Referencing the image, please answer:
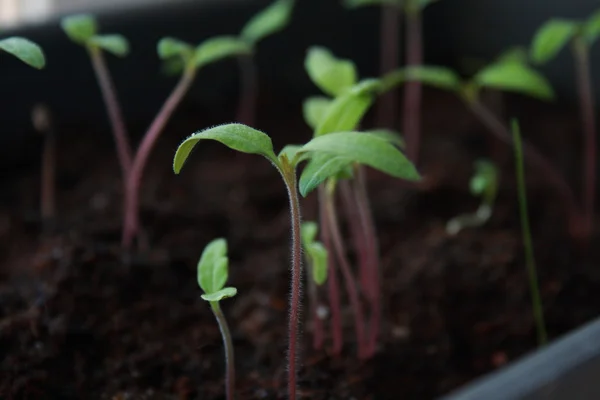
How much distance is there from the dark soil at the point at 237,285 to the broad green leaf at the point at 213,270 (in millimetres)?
145

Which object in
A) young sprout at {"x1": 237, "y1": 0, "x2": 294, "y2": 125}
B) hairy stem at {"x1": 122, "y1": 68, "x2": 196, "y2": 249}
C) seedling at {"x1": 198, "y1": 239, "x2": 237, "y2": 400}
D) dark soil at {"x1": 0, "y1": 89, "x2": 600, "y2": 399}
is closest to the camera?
seedling at {"x1": 198, "y1": 239, "x2": 237, "y2": 400}

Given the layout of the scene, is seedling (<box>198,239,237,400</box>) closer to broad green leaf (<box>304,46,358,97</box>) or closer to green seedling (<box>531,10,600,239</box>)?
broad green leaf (<box>304,46,358,97</box>)

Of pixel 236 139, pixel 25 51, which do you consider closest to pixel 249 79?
pixel 25 51

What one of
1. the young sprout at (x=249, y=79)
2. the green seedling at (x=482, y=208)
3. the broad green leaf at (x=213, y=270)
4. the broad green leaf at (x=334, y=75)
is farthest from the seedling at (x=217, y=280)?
the young sprout at (x=249, y=79)

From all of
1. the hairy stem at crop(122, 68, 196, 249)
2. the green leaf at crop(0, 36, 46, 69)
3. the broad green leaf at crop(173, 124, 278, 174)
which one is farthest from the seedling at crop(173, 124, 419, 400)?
the hairy stem at crop(122, 68, 196, 249)

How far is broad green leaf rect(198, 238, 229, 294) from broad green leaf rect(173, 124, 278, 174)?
0.12m

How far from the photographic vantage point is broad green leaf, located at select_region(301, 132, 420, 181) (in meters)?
0.52

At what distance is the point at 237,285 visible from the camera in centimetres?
98

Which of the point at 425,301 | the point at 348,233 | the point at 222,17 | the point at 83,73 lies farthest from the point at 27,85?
the point at 425,301

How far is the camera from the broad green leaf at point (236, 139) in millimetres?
534

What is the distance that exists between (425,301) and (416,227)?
21cm

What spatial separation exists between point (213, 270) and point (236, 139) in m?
0.15

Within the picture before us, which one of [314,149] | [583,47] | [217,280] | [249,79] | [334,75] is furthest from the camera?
[249,79]

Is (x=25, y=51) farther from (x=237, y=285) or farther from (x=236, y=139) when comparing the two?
(x=237, y=285)
